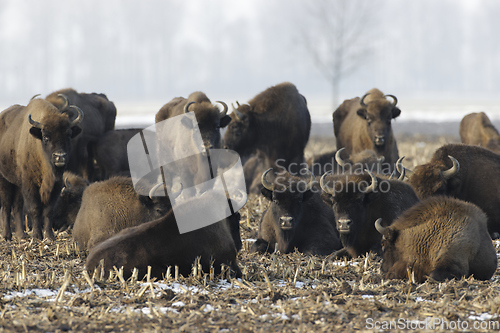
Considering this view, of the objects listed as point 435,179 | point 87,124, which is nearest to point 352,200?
point 435,179

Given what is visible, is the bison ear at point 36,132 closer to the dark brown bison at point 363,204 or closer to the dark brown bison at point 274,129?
the dark brown bison at point 363,204

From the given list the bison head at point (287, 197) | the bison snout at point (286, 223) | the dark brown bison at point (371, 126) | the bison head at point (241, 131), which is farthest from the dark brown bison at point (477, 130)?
the bison snout at point (286, 223)

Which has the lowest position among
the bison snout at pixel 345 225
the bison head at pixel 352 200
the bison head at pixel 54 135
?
the bison snout at pixel 345 225

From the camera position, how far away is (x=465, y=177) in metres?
10.6

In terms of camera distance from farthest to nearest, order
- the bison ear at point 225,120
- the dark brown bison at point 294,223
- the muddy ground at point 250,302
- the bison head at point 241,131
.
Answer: the bison head at point 241,131
the bison ear at point 225,120
the dark brown bison at point 294,223
the muddy ground at point 250,302

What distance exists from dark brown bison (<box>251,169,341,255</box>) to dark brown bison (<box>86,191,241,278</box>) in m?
1.85

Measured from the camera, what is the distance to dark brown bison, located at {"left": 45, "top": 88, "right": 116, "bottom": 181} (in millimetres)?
13438

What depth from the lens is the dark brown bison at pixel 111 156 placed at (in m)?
13.8

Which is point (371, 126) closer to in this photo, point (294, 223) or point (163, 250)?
point (294, 223)

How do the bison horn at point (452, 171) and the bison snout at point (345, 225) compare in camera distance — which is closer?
the bison snout at point (345, 225)

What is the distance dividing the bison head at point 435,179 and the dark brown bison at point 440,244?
2.60 m

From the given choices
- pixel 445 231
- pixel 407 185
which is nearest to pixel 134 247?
pixel 445 231

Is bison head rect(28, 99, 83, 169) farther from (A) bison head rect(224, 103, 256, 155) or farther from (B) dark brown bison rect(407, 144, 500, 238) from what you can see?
(B) dark brown bison rect(407, 144, 500, 238)

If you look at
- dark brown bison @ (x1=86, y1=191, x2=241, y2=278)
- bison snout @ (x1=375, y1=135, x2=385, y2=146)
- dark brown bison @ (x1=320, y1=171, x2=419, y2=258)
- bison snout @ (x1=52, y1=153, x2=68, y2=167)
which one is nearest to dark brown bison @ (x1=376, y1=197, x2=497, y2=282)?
dark brown bison @ (x1=320, y1=171, x2=419, y2=258)
